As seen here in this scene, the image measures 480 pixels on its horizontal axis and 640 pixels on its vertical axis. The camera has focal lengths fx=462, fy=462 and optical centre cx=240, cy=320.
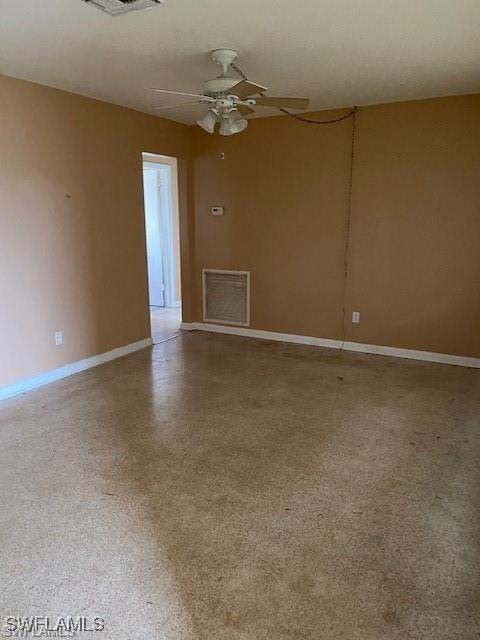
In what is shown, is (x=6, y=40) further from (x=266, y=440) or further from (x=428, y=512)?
(x=428, y=512)

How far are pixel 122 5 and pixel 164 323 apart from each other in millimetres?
4231

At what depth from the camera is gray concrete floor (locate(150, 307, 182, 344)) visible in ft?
18.1

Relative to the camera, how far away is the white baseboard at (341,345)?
14.4ft

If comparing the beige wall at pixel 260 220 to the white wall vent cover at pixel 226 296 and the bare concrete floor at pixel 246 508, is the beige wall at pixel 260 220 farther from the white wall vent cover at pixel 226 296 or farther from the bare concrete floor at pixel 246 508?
the bare concrete floor at pixel 246 508

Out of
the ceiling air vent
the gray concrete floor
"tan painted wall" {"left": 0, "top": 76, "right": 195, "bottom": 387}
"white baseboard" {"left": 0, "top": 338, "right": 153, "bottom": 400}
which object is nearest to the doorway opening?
the gray concrete floor

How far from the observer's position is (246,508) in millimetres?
2250

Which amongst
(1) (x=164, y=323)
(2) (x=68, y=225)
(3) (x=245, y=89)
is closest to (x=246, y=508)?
(3) (x=245, y=89)

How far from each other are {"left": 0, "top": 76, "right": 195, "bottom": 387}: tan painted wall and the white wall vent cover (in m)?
0.90

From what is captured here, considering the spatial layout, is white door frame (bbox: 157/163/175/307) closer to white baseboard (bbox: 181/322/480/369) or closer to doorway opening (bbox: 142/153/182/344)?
doorway opening (bbox: 142/153/182/344)

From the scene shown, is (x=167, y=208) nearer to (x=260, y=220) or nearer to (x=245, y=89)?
(x=260, y=220)

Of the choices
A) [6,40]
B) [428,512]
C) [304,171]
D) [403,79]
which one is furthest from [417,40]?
[428,512]

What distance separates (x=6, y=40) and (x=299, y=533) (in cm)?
310

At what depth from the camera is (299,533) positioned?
208 cm

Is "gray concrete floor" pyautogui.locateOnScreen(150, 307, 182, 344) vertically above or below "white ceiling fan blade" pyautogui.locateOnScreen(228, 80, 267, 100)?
below
